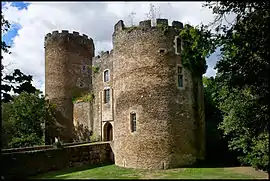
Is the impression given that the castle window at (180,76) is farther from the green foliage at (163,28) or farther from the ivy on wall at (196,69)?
the green foliage at (163,28)

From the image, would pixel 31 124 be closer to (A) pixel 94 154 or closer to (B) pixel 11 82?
(A) pixel 94 154

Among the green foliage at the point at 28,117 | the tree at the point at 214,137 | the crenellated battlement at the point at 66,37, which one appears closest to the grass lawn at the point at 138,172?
the tree at the point at 214,137

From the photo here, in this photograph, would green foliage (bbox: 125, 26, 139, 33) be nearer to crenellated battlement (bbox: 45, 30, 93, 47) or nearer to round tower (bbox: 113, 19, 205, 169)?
round tower (bbox: 113, 19, 205, 169)

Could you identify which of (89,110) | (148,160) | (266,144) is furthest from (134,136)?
(89,110)

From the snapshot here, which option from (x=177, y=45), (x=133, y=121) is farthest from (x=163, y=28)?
(x=133, y=121)

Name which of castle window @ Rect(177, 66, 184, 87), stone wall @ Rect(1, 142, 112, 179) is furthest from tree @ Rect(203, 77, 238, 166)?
stone wall @ Rect(1, 142, 112, 179)

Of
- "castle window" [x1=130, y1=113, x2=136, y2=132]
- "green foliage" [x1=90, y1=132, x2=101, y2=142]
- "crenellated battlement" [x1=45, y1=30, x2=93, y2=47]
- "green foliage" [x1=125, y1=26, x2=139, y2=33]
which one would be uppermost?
"crenellated battlement" [x1=45, y1=30, x2=93, y2=47]

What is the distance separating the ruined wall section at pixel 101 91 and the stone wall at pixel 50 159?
4.29 meters

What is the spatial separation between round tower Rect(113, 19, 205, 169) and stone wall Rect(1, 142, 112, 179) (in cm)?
241

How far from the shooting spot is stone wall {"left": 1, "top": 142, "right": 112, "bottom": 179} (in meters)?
19.3

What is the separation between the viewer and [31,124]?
35.0m

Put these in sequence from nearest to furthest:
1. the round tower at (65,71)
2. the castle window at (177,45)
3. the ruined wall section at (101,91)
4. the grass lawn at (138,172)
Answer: the grass lawn at (138,172), the castle window at (177,45), the ruined wall section at (101,91), the round tower at (65,71)

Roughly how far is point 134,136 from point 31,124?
17.3 meters

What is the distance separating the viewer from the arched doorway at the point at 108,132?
1147 inches
